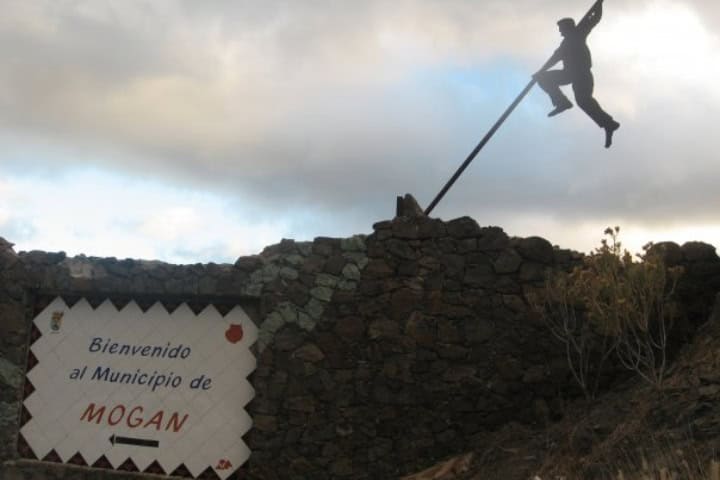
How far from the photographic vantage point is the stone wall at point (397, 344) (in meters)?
9.25

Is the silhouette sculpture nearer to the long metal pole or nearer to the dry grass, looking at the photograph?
the long metal pole

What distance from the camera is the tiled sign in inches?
391

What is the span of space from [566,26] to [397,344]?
4392 millimetres

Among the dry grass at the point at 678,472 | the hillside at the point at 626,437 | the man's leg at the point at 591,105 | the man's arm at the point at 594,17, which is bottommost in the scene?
the dry grass at the point at 678,472

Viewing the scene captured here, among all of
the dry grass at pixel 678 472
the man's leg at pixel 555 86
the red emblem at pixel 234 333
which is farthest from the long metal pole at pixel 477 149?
the dry grass at pixel 678 472

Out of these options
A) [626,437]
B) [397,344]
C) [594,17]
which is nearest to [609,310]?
[626,437]

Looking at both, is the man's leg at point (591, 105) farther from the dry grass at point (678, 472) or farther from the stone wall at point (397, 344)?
the dry grass at point (678, 472)

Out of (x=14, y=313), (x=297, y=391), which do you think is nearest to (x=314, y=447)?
(x=297, y=391)

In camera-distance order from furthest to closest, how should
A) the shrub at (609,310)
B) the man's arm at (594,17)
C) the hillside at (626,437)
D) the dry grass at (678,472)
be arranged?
1. the man's arm at (594,17)
2. the shrub at (609,310)
3. the hillside at (626,437)
4. the dry grass at (678,472)

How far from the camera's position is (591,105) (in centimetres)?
988

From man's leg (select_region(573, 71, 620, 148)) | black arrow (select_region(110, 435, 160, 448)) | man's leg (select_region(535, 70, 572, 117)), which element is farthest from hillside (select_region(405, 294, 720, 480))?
black arrow (select_region(110, 435, 160, 448))

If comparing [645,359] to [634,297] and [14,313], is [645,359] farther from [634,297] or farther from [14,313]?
[14,313]

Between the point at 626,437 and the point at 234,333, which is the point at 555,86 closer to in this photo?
the point at 626,437

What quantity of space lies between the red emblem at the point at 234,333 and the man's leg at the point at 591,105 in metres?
5.03
